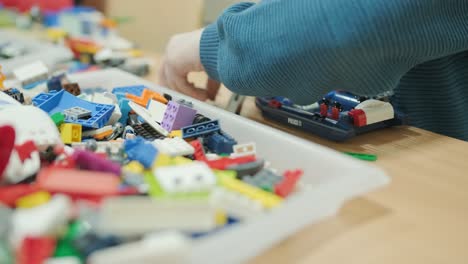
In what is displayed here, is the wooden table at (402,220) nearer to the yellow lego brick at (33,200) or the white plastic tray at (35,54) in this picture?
the yellow lego brick at (33,200)

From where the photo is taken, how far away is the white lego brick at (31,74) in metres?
0.70

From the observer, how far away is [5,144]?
13.9 inches

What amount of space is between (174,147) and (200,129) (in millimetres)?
58

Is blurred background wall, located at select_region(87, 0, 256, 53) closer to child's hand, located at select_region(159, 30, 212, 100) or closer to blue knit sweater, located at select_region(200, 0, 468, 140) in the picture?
child's hand, located at select_region(159, 30, 212, 100)

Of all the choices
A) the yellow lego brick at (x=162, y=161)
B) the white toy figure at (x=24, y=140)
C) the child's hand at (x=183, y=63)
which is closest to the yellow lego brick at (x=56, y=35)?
the child's hand at (x=183, y=63)

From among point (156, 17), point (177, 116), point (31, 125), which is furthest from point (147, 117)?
point (156, 17)

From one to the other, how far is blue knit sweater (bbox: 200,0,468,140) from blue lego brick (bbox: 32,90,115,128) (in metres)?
0.15

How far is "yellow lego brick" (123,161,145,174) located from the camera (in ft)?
1.26

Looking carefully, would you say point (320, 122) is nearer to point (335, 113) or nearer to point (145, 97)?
point (335, 113)

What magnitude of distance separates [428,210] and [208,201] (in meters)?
0.22

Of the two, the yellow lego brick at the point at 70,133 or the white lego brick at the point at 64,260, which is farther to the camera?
the yellow lego brick at the point at 70,133

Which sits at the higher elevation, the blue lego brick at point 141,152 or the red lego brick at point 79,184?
the red lego brick at point 79,184

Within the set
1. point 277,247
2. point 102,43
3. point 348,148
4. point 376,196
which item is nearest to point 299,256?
point 277,247

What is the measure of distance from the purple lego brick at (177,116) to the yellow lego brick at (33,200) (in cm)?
21
